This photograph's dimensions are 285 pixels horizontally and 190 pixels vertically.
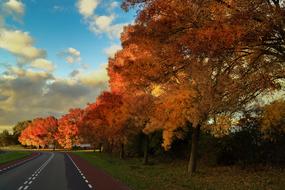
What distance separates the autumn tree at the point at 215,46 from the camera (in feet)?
41.1

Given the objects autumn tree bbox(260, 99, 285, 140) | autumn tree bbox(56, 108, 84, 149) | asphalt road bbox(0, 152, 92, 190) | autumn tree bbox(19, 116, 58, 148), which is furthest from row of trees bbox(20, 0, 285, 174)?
autumn tree bbox(19, 116, 58, 148)

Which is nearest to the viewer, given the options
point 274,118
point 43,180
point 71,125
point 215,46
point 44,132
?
point 215,46

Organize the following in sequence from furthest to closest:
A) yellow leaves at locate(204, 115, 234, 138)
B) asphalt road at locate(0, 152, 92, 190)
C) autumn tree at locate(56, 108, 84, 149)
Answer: autumn tree at locate(56, 108, 84, 149), asphalt road at locate(0, 152, 92, 190), yellow leaves at locate(204, 115, 234, 138)

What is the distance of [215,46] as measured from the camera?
12422mm

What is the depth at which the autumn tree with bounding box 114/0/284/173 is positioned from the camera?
1252 cm

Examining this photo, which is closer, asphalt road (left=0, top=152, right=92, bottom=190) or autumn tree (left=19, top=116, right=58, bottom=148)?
asphalt road (left=0, top=152, right=92, bottom=190)

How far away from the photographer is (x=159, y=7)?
13.7 meters

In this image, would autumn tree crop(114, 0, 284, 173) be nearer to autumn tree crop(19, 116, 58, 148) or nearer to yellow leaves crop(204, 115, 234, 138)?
yellow leaves crop(204, 115, 234, 138)

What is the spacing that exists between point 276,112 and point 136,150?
3539cm

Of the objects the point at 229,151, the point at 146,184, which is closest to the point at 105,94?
the point at 229,151

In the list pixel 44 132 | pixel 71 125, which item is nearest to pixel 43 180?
pixel 71 125

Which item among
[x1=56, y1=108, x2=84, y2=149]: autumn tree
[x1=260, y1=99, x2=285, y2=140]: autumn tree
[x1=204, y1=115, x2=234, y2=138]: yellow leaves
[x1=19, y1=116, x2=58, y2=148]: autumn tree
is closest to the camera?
[x1=204, y1=115, x2=234, y2=138]: yellow leaves

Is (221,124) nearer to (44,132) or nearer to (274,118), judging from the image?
(274,118)

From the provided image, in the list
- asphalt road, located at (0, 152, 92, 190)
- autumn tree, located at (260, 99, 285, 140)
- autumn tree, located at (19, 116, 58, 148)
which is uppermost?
autumn tree, located at (19, 116, 58, 148)
